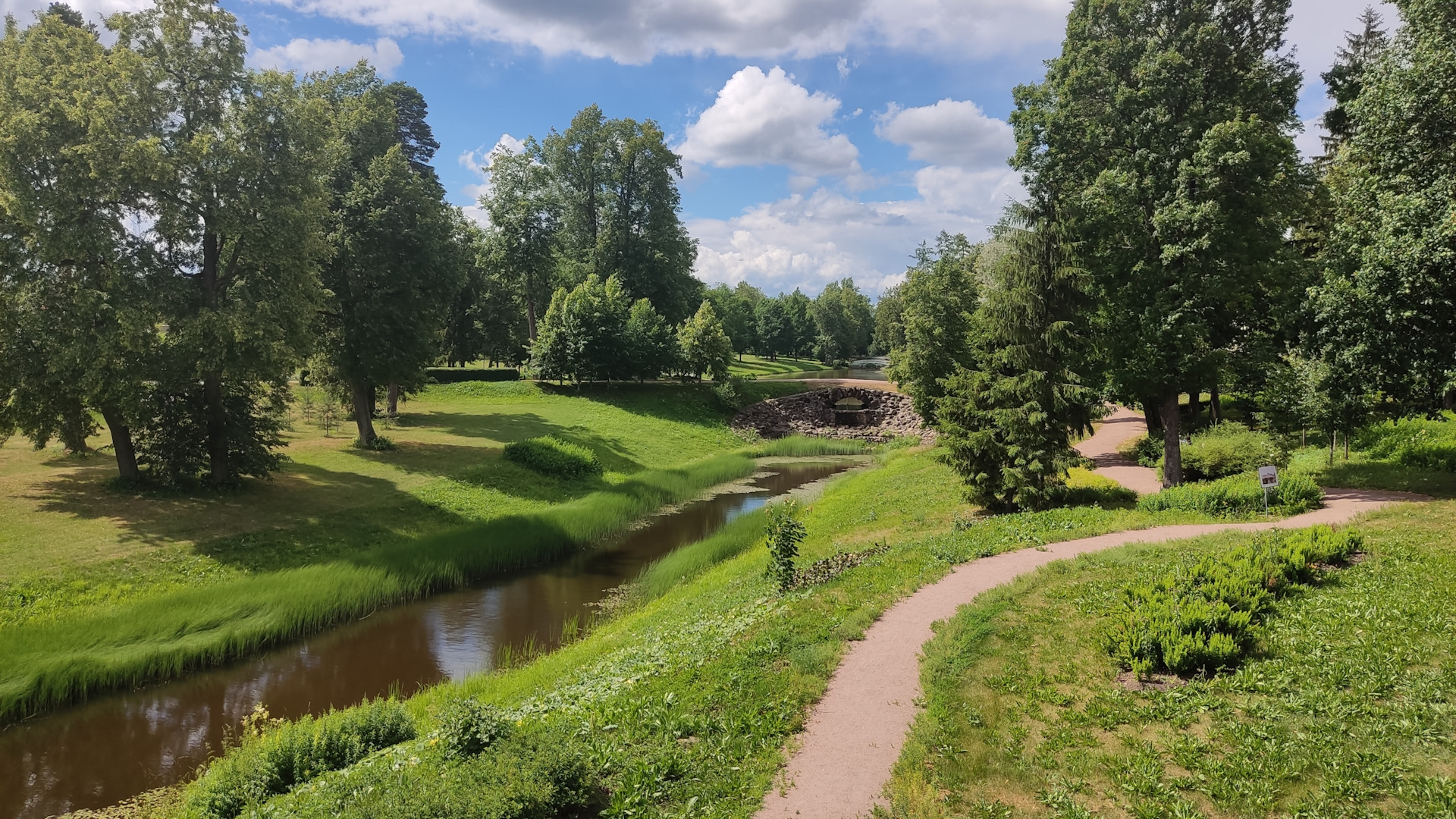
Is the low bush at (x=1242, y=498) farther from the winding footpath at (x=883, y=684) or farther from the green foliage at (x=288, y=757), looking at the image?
the green foliage at (x=288, y=757)

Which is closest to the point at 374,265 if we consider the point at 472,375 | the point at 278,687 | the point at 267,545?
the point at 267,545

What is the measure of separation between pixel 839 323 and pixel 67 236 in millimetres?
106660

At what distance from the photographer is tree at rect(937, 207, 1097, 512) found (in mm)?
19375

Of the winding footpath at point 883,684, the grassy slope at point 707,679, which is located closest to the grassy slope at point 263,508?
the grassy slope at point 707,679

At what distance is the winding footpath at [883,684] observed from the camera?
7.38 m

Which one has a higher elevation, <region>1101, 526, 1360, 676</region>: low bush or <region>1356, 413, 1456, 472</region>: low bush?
<region>1356, 413, 1456, 472</region>: low bush

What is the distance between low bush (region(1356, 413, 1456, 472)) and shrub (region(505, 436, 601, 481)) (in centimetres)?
2918

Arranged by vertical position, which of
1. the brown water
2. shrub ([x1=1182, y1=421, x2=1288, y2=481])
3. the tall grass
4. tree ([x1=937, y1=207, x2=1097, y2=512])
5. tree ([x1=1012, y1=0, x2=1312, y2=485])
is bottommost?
the brown water

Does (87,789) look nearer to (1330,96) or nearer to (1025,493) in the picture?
(1025,493)

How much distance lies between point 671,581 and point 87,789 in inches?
511

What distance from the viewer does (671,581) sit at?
2059cm

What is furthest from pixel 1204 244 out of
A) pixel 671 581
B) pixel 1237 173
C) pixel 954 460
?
pixel 671 581

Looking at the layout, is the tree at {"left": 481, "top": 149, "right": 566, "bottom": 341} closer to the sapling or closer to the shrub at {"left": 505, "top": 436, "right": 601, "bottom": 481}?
the shrub at {"left": 505, "top": 436, "right": 601, "bottom": 481}

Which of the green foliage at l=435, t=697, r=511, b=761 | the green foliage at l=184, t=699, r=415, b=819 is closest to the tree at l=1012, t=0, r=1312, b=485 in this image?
the green foliage at l=435, t=697, r=511, b=761
